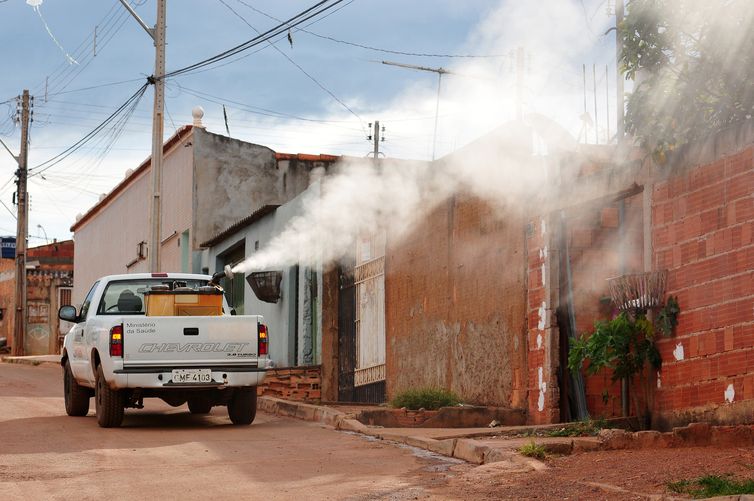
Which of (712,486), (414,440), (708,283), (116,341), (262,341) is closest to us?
(712,486)

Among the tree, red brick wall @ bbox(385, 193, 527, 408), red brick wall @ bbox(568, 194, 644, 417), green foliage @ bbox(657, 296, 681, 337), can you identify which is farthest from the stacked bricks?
the tree

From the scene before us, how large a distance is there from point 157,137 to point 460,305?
1119 centimetres

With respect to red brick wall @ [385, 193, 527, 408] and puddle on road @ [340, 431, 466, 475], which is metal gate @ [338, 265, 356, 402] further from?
puddle on road @ [340, 431, 466, 475]

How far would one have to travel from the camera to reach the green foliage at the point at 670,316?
1083cm

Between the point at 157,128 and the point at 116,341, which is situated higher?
the point at 157,128

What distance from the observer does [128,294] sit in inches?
566

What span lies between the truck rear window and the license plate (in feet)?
4.57

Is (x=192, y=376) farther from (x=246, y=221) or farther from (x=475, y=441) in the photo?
(x=246, y=221)

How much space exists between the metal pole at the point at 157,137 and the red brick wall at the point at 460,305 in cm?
775

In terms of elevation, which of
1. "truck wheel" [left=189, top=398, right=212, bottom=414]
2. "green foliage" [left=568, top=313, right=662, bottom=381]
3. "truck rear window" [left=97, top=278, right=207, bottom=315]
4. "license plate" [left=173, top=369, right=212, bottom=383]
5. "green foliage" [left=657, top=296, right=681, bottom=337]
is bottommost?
"truck wheel" [left=189, top=398, right=212, bottom=414]

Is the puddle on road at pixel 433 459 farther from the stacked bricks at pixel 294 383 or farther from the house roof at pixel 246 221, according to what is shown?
the house roof at pixel 246 221

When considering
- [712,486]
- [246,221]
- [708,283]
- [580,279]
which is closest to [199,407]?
[580,279]

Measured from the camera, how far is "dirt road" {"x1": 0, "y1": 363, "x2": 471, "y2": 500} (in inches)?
329

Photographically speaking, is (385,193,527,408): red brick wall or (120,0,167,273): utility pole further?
(120,0,167,273): utility pole
